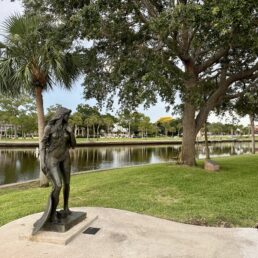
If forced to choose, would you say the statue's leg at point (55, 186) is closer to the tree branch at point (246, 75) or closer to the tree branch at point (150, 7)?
the tree branch at point (150, 7)

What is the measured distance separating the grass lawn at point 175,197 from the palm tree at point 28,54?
3.48 m

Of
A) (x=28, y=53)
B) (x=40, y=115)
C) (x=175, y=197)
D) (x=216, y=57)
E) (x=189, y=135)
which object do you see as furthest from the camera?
(x=189, y=135)

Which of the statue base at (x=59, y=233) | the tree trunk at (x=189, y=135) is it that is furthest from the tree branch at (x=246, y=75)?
the statue base at (x=59, y=233)

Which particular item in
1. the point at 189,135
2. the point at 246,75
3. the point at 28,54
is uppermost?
the point at 28,54

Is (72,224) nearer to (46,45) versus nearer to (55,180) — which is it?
(55,180)

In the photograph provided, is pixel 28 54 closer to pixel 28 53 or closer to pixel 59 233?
pixel 28 53

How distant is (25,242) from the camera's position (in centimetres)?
397

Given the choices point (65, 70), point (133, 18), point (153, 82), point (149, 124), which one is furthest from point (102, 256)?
point (149, 124)

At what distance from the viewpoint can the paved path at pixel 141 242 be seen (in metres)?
3.66

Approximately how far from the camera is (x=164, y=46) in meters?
9.27

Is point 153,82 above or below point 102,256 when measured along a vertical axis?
above

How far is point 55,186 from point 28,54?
5.95m

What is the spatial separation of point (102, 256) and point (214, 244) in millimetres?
1515

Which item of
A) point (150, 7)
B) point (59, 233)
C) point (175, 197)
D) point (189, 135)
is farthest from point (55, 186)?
point (150, 7)
